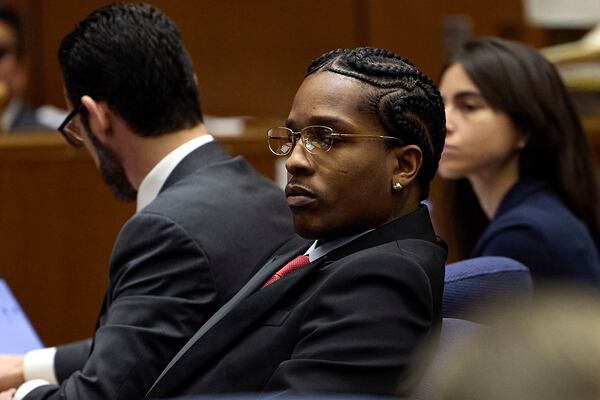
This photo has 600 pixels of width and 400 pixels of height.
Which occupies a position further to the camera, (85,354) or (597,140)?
(597,140)

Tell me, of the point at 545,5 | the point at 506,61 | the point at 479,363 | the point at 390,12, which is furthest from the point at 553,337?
the point at 545,5

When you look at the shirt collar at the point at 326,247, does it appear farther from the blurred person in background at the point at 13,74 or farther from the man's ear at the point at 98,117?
the blurred person in background at the point at 13,74

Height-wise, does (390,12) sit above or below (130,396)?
below

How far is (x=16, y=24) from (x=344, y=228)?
3.27 metres

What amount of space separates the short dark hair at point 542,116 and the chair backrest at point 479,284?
87cm

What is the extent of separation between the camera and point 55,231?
3.62 meters

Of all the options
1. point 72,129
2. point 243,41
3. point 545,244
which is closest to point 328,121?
point 72,129

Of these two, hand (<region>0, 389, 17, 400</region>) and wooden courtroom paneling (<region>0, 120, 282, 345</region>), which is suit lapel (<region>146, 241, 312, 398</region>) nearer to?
hand (<region>0, 389, 17, 400</region>)

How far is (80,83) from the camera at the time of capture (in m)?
2.26

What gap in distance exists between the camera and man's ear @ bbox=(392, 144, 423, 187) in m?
1.64

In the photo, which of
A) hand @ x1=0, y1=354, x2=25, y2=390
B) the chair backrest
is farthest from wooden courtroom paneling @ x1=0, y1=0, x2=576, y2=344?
the chair backrest

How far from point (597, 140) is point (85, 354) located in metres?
3.02

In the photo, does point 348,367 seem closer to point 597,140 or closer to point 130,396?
point 130,396

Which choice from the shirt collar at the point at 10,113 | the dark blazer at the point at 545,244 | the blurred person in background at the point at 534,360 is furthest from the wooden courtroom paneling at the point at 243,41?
the blurred person in background at the point at 534,360
